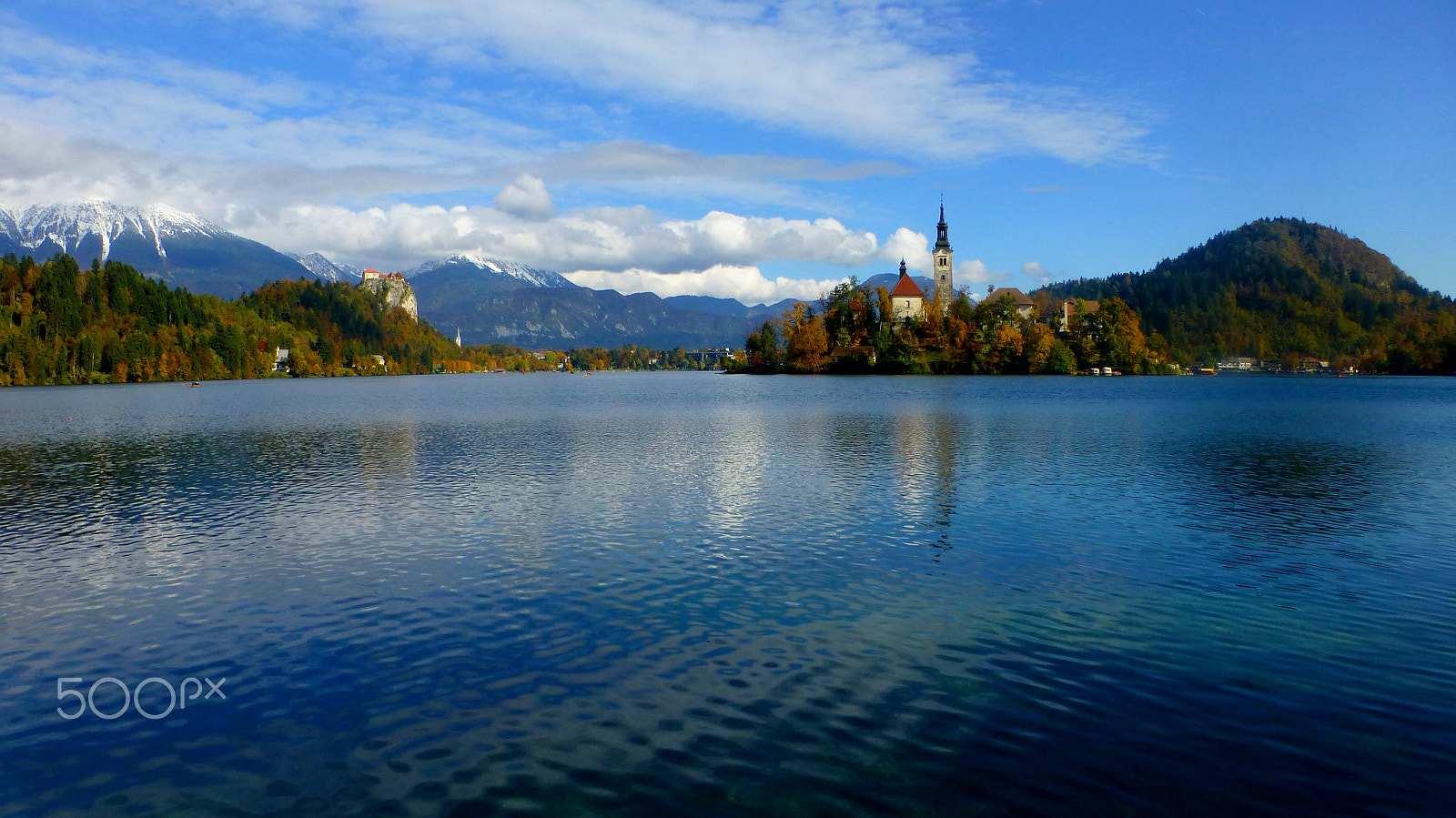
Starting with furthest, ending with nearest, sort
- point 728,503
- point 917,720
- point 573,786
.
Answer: point 728,503, point 917,720, point 573,786

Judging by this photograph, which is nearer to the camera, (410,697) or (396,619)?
(410,697)

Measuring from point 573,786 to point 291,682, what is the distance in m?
6.87

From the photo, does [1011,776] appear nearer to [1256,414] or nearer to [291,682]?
[291,682]

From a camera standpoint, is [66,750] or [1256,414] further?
[1256,414]

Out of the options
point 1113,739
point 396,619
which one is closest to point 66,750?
point 396,619

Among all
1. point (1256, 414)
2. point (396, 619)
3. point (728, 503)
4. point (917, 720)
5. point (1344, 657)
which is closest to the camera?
point (917, 720)

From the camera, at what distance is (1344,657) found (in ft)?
49.8

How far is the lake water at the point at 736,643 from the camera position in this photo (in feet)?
36.2

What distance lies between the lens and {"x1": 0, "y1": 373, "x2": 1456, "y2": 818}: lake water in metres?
11.0

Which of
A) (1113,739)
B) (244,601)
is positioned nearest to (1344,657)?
(1113,739)

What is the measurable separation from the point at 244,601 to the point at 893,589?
15.9 metres

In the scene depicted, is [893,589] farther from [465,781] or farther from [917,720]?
[465,781]

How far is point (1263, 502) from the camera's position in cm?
3198

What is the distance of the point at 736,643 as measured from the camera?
1622 cm
